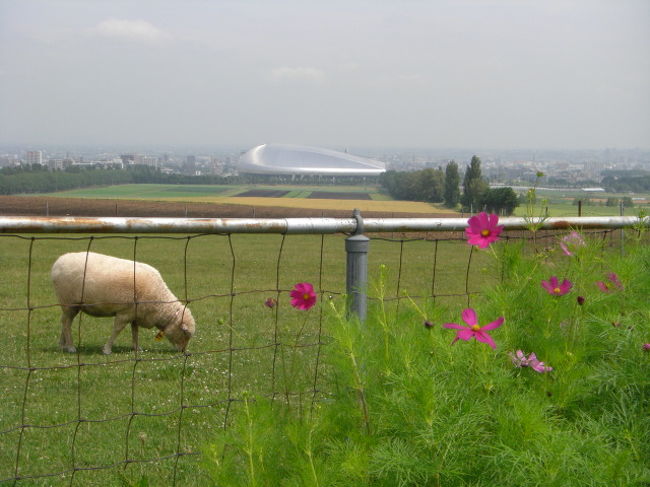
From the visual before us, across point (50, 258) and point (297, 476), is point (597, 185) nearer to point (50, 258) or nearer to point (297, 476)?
point (50, 258)

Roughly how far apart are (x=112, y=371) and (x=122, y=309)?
1.34 m

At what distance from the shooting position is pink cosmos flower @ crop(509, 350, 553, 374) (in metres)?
1.92

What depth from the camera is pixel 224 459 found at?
71.2 inches

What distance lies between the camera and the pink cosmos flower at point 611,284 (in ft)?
7.92

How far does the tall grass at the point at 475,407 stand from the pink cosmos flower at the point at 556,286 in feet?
A: 0.11

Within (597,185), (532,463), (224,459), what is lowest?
(597,185)

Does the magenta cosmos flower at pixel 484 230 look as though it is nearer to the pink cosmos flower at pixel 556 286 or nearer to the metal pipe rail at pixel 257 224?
the pink cosmos flower at pixel 556 286

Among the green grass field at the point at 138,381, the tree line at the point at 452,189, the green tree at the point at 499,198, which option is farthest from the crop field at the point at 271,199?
the green grass field at the point at 138,381

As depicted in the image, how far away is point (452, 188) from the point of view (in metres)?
94.9

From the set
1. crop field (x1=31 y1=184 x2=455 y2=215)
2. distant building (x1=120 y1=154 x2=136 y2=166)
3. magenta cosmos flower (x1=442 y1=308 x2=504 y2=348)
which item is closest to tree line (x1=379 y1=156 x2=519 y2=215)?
crop field (x1=31 y1=184 x2=455 y2=215)

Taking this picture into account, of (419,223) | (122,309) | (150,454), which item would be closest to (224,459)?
(419,223)

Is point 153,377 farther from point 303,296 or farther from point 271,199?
point 271,199

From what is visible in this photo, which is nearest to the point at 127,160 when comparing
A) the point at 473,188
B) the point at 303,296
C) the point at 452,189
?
the point at 452,189

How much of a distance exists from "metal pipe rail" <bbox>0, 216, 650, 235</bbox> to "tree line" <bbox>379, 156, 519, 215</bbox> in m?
55.9
